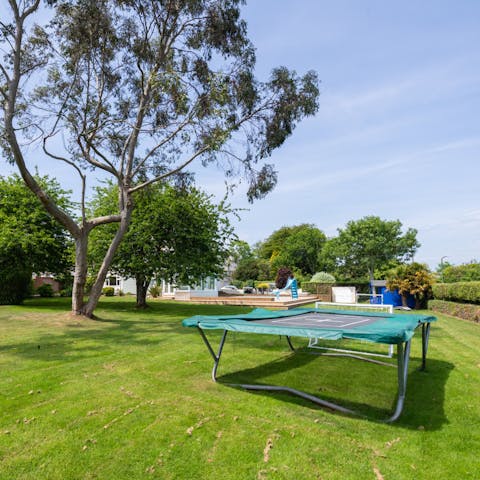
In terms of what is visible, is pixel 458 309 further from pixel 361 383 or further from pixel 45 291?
pixel 45 291

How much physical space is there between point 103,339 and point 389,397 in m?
6.67

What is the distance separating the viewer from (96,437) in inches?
137

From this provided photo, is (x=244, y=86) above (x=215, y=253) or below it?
above

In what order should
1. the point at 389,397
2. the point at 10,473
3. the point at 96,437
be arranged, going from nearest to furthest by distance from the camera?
the point at 10,473 → the point at 96,437 → the point at 389,397

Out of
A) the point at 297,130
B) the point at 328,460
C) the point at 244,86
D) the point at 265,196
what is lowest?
the point at 328,460

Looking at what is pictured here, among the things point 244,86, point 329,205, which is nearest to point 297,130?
point 244,86

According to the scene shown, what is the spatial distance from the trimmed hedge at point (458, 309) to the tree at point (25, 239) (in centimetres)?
1786

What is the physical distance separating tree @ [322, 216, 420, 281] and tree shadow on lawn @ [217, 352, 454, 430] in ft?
123

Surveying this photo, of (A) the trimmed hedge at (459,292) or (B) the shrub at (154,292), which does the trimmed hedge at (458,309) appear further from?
(B) the shrub at (154,292)

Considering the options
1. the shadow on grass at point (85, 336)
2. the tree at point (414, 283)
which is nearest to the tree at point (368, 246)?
the tree at point (414, 283)

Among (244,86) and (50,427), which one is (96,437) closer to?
(50,427)

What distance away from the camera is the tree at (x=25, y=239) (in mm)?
16828

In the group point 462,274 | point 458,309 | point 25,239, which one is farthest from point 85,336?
point 462,274

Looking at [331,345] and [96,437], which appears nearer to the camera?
[96,437]
